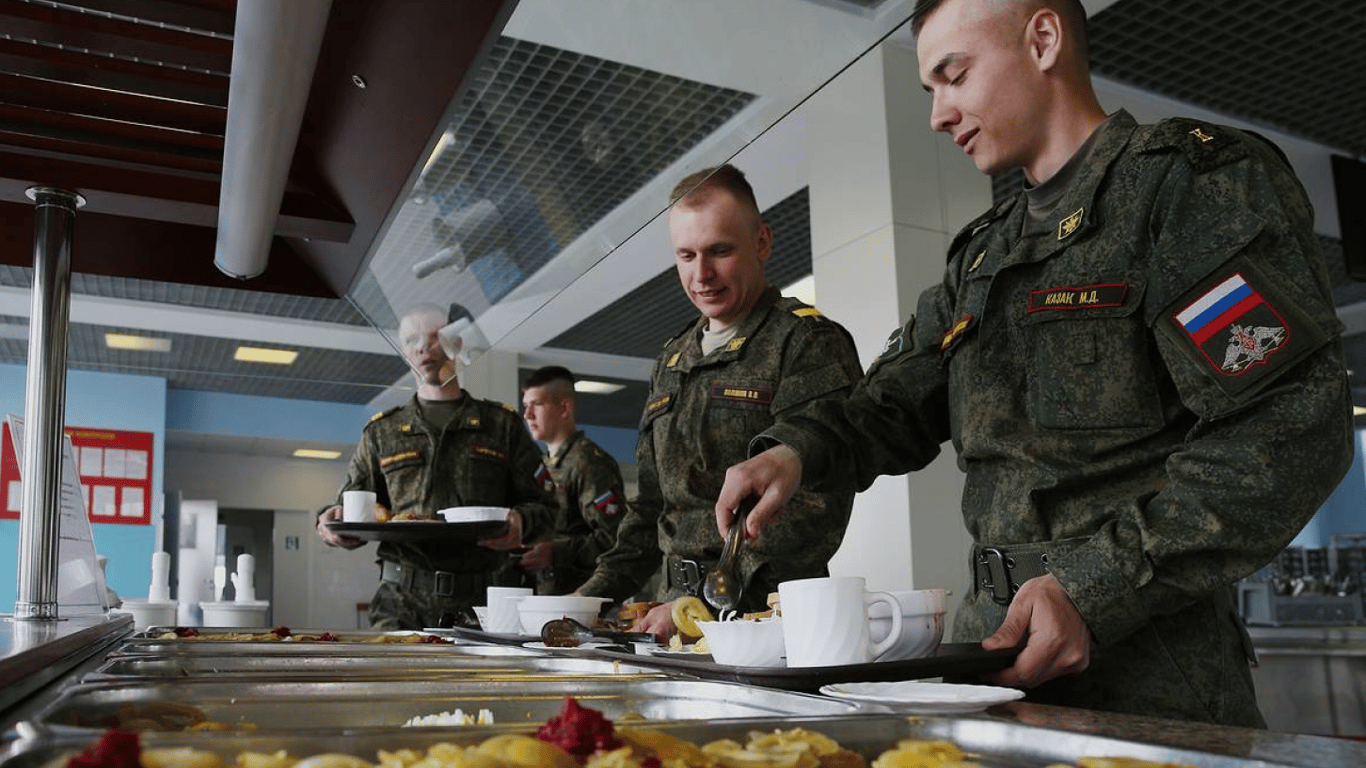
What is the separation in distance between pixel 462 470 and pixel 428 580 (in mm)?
458

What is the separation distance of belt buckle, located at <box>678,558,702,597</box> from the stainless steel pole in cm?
116

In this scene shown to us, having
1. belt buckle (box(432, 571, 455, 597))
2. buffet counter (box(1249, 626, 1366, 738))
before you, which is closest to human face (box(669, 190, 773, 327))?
belt buckle (box(432, 571, 455, 597))

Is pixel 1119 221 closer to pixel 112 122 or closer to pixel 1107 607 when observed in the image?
pixel 1107 607

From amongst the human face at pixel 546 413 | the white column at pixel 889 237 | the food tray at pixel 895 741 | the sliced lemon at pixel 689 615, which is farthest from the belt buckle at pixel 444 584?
the food tray at pixel 895 741

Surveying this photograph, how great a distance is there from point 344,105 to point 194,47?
0.73ft

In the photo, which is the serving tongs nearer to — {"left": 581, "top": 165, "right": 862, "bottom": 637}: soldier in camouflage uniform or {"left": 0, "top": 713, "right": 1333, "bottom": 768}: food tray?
{"left": 581, "top": 165, "right": 862, "bottom": 637}: soldier in camouflage uniform

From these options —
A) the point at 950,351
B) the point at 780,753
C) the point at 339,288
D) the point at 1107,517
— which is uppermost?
the point at 339,288

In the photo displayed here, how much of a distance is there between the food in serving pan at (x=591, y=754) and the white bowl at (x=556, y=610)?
3.85ft

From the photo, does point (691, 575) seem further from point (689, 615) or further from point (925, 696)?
point (925, 696)

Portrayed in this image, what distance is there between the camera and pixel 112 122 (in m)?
1.59

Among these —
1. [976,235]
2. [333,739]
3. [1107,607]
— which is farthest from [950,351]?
[333,739]

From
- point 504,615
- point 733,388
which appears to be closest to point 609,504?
point 733,388

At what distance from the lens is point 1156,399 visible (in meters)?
1.29

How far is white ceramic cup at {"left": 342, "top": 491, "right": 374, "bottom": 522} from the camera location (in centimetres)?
306
